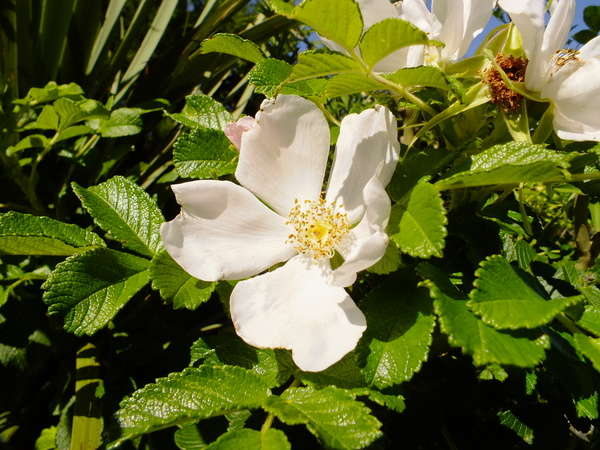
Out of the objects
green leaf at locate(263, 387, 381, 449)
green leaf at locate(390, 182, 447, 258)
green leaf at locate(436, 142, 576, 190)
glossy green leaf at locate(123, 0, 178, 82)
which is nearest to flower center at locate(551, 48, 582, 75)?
green leaf at locate(436, 142, 576, 190)

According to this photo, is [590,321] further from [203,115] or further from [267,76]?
[203,115]

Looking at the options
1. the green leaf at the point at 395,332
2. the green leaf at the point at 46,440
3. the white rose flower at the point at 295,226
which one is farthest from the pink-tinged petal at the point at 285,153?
the green leaf at the point at 46,440

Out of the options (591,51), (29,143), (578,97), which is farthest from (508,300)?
(29,143)

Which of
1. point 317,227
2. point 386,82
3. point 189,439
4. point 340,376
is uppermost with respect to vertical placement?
point 386,82

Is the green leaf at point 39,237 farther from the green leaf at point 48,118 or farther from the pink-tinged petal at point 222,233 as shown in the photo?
the green leaf at point 48,118

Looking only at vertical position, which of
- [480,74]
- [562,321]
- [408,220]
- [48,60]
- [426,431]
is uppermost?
[480,74]

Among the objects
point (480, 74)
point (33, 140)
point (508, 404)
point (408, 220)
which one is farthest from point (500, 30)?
point (33, 140)

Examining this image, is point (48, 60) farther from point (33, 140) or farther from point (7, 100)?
point (33, 140)
